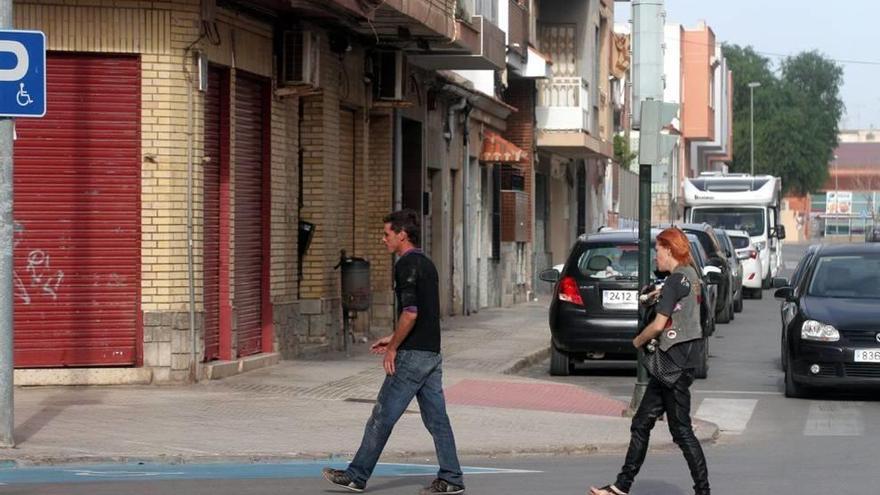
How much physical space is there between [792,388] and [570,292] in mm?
2974

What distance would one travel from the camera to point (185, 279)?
17.7 meters

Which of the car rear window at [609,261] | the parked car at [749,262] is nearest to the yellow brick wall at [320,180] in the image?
the car rear window at [609,261]

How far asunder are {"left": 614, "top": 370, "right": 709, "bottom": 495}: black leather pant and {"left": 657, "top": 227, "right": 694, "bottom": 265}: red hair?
27.9 inches

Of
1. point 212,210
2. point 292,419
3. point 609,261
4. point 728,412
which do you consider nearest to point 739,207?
point 609,261

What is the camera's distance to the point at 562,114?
4106 cm

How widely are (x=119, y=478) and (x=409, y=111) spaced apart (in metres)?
16.4

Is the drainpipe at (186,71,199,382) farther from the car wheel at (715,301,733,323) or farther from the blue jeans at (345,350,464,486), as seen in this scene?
the car wheel at (715,301,733,323)

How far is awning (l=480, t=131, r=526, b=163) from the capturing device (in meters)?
35.0

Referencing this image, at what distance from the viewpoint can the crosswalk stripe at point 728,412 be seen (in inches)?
634

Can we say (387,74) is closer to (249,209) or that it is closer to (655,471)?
(249,209)

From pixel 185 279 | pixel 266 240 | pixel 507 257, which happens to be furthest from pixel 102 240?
pixel 507 257

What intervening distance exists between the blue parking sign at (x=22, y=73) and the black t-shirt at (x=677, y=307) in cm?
473

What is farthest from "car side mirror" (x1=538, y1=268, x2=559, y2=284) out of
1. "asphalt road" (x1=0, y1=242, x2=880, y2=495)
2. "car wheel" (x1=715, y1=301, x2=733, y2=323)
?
"car wheel" (x1=715, y1=301, x2=733, y2=323)

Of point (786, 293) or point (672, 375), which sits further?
point (786, 293)
